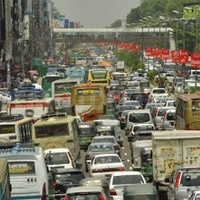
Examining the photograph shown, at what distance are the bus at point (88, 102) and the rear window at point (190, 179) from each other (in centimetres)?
3300

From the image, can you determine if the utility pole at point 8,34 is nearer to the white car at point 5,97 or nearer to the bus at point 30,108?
the white car at point 5,97

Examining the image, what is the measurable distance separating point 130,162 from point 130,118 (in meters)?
11.6

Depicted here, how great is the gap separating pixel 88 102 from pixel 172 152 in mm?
27603

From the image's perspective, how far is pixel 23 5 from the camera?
602 ft

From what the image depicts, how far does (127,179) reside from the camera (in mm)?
27797

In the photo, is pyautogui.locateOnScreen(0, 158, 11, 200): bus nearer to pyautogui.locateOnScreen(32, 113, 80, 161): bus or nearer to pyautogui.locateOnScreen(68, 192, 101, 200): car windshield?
pyautogui.locateOnScreen(68, 192, 101, 200): car windshield

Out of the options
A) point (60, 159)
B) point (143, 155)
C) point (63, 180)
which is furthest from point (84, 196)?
point (143, 155)

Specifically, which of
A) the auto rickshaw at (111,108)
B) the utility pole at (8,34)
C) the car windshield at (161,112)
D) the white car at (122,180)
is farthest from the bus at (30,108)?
the utility pole at (8,34)

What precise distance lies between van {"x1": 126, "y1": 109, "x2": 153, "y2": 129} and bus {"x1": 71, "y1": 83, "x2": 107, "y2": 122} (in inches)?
228

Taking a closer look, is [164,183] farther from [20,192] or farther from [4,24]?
[4,24]

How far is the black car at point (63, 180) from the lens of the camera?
2752 centimetres

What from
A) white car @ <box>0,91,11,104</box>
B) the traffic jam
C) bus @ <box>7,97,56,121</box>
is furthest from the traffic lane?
white car @ <box>0,91,11,104</box>

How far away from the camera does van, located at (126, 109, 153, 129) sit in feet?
171

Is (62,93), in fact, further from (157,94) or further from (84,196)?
(84,196)
